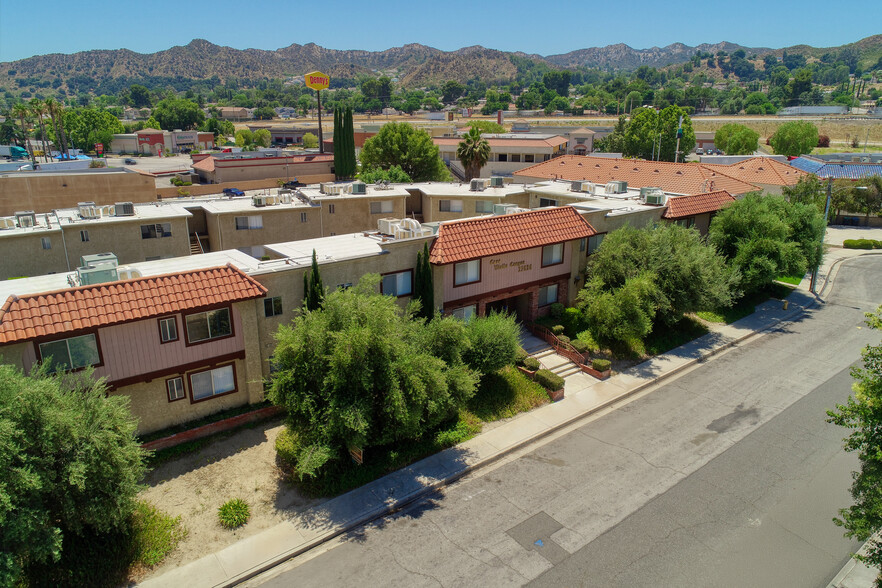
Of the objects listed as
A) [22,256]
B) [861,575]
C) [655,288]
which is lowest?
[861,575]

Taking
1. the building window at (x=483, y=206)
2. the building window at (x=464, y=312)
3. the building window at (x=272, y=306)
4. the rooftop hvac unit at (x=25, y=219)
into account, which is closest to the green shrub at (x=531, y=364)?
the building window at (x=464, y=312)

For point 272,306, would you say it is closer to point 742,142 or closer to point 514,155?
point 514,155

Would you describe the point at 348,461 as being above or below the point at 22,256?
below

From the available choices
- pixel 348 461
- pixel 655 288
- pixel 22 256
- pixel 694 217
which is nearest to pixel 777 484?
pixel 655 288

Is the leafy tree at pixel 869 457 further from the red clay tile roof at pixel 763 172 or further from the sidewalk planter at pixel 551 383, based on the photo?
the red clay tile roof at pixel 763 172

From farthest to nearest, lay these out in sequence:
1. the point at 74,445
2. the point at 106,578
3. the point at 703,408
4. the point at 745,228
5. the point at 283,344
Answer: the point at 745,228, the point at 703,408, the point at 283,344, the point at 106,578, the point at 74,445

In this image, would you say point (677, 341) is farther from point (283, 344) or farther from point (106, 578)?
point (106, 578)
